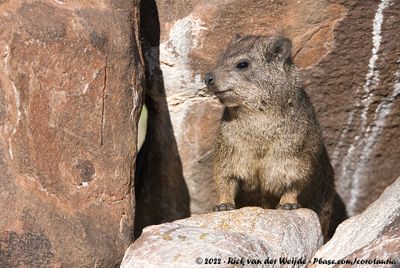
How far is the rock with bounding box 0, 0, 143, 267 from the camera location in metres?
5.85

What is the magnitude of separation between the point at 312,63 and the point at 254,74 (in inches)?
39.2

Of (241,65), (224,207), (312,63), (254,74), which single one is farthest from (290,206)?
(312,63)

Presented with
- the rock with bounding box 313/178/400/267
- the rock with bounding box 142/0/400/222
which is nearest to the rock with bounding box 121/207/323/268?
the rock with bounding box 313/178/400/267

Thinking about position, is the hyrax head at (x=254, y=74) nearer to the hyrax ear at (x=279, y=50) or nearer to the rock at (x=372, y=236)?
the hyrax ear at (x=279, y=50)

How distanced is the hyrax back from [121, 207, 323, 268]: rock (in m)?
0.64

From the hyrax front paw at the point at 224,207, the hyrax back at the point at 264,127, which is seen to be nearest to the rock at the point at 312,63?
the hyrax back at the point at 264,127

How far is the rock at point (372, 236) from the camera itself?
5590 mm

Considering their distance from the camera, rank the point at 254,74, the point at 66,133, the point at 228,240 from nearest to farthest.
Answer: the point at 228,240, the point at 66,133, the point at 254,74

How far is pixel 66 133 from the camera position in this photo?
618cm

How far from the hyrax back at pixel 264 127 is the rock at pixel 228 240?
0.64m

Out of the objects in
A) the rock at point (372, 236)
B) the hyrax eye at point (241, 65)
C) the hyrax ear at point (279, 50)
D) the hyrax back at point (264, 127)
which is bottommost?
the rock at point (372, 236)

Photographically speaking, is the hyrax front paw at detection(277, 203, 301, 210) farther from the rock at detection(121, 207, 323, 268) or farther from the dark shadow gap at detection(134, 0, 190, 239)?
the dark shadow gap at detection(134, 0, 190, 239)

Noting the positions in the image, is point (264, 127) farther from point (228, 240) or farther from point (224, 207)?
point (228, 240)

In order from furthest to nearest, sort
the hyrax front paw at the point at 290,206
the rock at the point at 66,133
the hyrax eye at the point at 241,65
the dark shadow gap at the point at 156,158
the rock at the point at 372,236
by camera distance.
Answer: the dark shadow gap at the point at 156,158
the hyrax front paw at the point at 290,206
the hyrax eye at the point at 241,65
the rock at the point at 66,133
the rock at the point at 372,236
